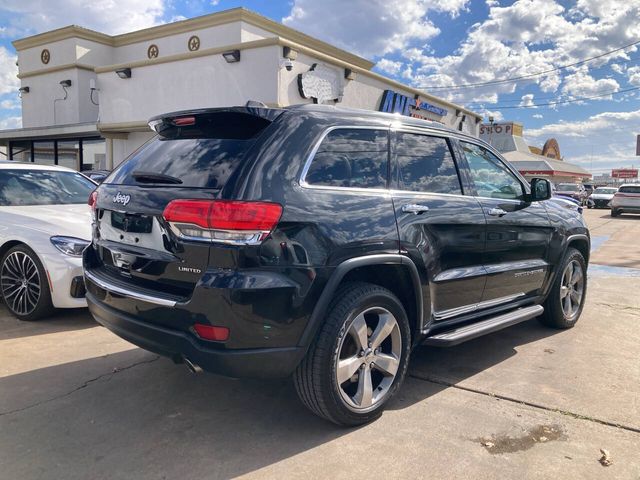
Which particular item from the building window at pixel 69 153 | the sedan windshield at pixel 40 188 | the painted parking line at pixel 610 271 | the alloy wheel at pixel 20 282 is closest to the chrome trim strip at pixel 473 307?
the alloy wheel at pixel 20 282

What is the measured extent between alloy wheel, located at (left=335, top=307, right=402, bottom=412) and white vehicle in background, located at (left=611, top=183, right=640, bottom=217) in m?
24.6

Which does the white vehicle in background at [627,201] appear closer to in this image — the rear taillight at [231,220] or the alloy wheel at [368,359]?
the alloy wheel at [368,359]

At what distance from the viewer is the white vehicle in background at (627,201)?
2355 centimetres

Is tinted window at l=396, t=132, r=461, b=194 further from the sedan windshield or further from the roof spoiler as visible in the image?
the sedan windshield

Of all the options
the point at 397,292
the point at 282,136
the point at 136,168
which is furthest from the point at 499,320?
the point at 136,168

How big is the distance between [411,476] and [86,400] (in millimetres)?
2204

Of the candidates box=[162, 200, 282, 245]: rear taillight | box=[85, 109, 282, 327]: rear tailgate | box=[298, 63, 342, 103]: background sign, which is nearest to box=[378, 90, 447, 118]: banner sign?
box=[298, 63, 342, 103]: background sign

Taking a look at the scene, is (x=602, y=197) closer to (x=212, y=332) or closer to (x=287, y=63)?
(x=287, y=63)

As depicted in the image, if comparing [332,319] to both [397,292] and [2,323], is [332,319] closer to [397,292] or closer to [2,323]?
[397,292]

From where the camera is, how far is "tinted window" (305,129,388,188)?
9.84 ft

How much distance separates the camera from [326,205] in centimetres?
287

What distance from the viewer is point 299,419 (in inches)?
128

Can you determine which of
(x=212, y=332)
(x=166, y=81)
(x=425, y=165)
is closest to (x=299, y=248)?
(x=212, y=332)

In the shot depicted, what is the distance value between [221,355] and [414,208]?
155 cm
